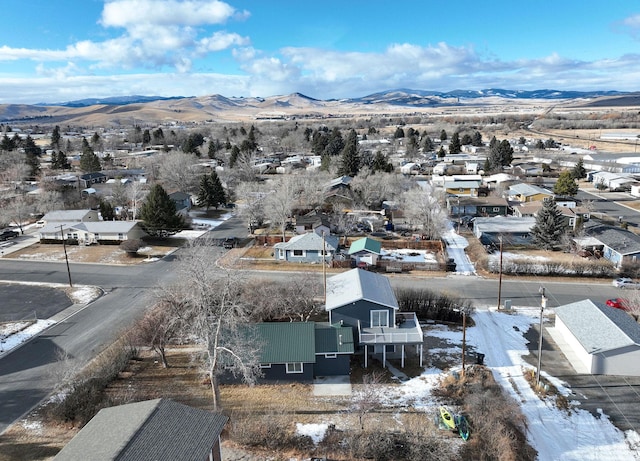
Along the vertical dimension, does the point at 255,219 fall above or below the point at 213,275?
below

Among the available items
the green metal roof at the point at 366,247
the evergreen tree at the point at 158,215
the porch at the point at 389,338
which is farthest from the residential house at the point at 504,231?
the evergreen tree at the point at 158,215

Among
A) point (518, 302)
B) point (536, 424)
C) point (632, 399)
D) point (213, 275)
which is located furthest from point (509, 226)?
point (213, 275)

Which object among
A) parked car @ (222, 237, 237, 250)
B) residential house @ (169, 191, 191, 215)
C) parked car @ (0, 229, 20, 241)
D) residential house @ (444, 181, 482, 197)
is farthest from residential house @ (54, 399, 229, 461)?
residential house @ (444, 181, 482, 197)

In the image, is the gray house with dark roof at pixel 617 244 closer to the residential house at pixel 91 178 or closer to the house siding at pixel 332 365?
the house siding at pixel 332 365

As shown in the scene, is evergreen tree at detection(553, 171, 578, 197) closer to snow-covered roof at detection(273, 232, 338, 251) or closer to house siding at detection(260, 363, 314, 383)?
snow-covered roof at detection(273, 232, 338, 251)

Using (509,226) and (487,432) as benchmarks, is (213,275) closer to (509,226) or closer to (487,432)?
(487,432)

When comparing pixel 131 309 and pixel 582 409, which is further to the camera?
pixel 131 309

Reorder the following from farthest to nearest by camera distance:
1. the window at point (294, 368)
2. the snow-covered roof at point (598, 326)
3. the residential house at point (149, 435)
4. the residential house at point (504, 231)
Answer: the residential house at point (504, 231) → the snow-covered roof at point (598, 326) → the window at point (294, 368) → the residential house at point (149, 435)
